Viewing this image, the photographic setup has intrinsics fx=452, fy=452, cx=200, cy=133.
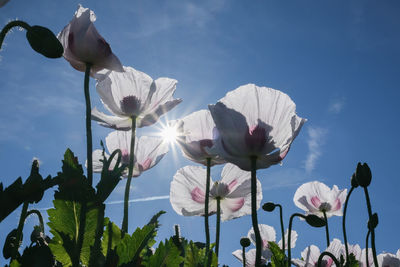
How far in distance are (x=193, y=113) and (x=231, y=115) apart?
712mm

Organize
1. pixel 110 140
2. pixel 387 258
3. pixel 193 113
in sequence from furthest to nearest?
pixel 387 258
pixel 110 140
pixel 193 113

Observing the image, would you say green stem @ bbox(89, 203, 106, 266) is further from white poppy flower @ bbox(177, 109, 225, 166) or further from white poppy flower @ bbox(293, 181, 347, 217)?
white poppy flower @ bbox(293, 181, 347, 217)

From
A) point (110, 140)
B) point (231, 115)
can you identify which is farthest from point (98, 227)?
point (110, 140)

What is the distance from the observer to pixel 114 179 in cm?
147

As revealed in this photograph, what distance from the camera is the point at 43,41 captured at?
59.6 inches

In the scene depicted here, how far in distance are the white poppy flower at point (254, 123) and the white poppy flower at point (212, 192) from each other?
101 cm

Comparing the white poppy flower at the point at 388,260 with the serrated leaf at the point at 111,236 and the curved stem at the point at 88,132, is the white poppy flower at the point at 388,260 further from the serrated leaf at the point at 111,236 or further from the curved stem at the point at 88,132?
the curved stem at the point at 88,132

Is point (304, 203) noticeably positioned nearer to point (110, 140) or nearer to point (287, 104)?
point (110, 140)

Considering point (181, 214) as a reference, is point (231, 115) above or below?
above

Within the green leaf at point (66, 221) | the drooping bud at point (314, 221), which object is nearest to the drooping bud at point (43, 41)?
the green leaf at point (66, 221)

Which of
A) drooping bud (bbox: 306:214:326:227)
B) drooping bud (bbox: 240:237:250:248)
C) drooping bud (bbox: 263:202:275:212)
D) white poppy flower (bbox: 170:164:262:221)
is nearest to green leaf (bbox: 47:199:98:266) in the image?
drooping bud (bbox: 306:214:326:227)

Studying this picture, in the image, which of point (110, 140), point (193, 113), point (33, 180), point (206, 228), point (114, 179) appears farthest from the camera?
point (110, 140)

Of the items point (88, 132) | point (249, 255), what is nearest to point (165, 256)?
point (88, 132)

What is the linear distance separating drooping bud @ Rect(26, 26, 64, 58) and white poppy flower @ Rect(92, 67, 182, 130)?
0.79 metres
